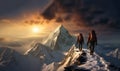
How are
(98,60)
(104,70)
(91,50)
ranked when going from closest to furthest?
(104,70) → (98,60) → (91,50)

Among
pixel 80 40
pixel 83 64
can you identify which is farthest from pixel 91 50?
pixel 83 64

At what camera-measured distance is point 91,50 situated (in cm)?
7194

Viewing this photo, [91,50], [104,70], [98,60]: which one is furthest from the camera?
[91,50]

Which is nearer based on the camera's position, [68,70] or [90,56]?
[68,70]

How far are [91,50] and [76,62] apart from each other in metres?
6.97

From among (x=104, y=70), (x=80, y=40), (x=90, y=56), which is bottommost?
(x=104, y=70)

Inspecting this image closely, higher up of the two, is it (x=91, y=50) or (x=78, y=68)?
(x=91, y=50)

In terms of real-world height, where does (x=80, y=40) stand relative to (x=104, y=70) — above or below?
above

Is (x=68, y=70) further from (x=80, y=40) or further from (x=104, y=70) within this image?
(x=80, y=40)

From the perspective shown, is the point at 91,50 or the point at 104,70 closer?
the point at 104,70

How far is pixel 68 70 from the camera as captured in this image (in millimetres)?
63281

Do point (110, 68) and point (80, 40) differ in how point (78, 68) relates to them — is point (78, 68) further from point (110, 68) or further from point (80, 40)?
point (80, 40)

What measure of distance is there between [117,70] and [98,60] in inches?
213

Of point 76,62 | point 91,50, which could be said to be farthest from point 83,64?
point 91,50
